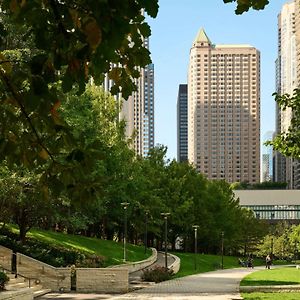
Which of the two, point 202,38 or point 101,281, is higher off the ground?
point 202,38

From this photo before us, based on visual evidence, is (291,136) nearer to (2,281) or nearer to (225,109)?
(2,281)

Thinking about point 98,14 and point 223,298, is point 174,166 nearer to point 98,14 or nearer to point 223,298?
point 223,298

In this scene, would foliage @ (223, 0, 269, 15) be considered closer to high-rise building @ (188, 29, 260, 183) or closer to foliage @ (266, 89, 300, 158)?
foliage @ (266, 89, 300, 158)

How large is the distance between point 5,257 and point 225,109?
6439 inches

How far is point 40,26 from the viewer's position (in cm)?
364

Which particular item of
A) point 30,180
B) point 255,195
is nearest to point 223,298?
point 30,180

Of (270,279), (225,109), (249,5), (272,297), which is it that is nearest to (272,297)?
(272,297)

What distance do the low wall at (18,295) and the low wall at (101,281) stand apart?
4.64 metres

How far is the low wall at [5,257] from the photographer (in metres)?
26.9

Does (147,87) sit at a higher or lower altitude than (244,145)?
higher

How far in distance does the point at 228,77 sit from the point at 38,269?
168297 millimetres

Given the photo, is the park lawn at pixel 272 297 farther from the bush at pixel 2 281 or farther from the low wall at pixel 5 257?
the low wall at pixel 5 257

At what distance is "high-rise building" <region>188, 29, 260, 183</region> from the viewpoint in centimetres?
18412

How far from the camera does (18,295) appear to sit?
2042cm
